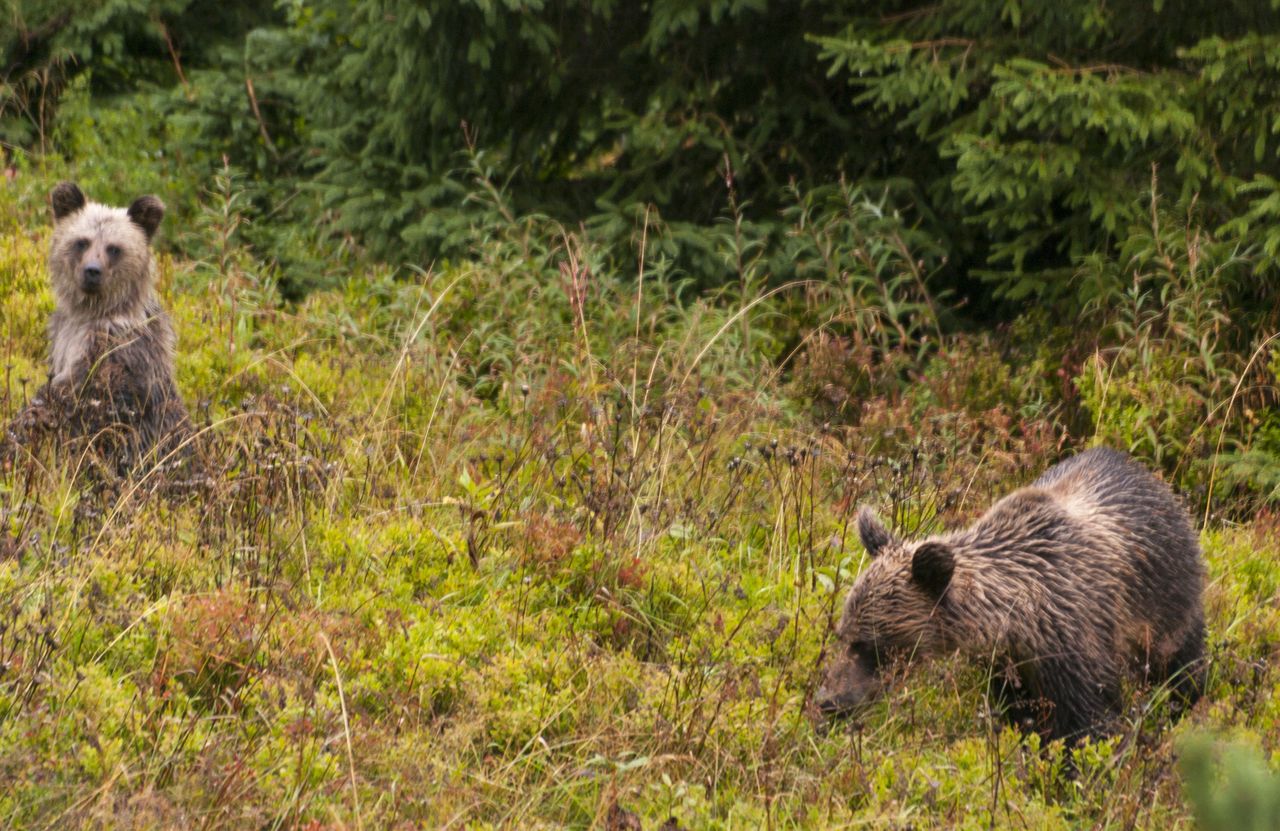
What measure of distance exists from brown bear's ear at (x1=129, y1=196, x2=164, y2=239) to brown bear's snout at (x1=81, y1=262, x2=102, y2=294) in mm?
473

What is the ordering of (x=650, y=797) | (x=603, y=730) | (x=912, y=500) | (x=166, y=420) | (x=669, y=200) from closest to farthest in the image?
1. (x=650, y=797)
2. (x=603, y=730)
3. (x=912, y=500)
4. (x=166, y=420)
5. (x=669, y=200)

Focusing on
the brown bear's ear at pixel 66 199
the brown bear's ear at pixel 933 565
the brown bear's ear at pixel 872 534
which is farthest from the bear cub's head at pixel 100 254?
the brown bear's ear at pixel 933 565

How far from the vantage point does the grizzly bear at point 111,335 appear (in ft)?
22.1

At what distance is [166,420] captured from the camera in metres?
7.04

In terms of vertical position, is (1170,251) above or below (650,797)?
above

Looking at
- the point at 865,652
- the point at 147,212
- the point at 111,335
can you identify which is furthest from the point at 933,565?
the point at 147,212

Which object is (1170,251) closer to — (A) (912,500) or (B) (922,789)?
(A) (912,500)

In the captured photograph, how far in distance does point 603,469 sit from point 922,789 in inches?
92.8

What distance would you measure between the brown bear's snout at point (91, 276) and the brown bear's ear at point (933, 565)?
14.9 feet

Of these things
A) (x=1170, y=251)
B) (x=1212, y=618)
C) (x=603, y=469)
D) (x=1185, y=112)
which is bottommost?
(x=1212, y=618)

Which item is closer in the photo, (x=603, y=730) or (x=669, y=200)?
(x=603, y=730)

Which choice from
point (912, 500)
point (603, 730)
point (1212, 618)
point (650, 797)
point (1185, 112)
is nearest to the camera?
point (650, 797)

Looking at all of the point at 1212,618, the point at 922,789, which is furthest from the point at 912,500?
the point at 922,789

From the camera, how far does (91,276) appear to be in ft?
23.7
